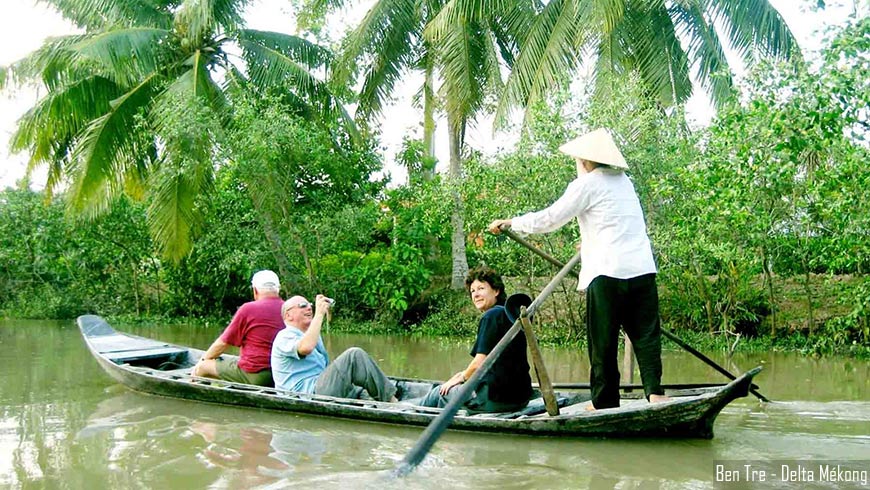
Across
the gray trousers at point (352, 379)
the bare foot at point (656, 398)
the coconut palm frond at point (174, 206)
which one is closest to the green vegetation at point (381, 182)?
the coconut palm frond at point (174, 206)

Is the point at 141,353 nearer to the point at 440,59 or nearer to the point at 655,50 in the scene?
the point at 440,59

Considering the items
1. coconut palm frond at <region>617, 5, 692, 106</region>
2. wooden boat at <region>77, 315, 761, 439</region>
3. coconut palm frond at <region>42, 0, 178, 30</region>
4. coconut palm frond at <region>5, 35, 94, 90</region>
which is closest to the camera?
wooden boat at <region>77, 315, 761, 439</region>

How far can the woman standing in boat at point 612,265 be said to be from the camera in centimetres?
512

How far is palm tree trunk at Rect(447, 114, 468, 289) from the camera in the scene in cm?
1297

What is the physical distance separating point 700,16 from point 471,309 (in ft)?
19.7

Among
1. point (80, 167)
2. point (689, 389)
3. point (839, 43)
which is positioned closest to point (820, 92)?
point (839, 43)

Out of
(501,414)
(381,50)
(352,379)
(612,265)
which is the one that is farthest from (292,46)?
(612,265)

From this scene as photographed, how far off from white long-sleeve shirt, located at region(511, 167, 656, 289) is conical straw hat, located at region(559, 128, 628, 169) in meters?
0.11

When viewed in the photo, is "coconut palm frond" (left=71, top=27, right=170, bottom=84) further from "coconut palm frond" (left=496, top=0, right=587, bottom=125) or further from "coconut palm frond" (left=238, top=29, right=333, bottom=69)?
"coconut palm frond" (left=496, top=0, right=587, bottom=125)

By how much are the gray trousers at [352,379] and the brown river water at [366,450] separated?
0.79ft

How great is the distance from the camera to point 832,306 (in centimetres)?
1206

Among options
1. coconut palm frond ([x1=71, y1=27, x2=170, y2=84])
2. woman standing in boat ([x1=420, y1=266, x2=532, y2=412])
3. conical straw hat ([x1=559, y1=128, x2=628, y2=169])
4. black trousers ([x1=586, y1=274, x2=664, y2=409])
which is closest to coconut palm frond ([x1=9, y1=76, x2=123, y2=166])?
coconut palm frond ([x1=71, y1=27, x2=170, y2=84])

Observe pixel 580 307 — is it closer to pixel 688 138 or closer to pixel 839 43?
pixel 688 138

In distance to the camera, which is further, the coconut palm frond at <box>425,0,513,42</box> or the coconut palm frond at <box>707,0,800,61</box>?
the coconut palm frond at <box>425,0,513,42</box>
